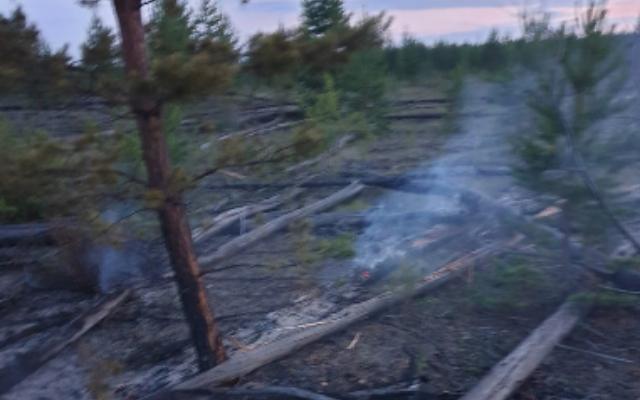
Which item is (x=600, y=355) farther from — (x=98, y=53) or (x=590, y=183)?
(x=98, y=53)

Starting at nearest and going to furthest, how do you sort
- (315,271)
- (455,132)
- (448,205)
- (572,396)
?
(572,396), (315,271), (448,205), (455,132)

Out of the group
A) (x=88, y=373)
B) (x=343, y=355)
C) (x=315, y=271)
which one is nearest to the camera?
(x=343, y=355)

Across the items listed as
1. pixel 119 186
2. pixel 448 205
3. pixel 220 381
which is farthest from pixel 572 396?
pixel 448 205

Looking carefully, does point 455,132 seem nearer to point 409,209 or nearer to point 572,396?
point 409,209

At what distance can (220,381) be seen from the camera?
716 cm

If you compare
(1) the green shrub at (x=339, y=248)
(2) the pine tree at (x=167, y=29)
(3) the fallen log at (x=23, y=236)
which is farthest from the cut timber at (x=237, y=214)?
(2) the pine tree at (x=167, y=29)

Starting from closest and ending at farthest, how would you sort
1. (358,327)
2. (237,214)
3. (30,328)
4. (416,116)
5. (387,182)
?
(358,327), (30,328), (237,214), (387,182), (416,116)

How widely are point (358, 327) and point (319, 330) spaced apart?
0.42 metres

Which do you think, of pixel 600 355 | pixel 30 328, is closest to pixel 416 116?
pixel 30 328

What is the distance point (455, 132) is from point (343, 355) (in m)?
11.6

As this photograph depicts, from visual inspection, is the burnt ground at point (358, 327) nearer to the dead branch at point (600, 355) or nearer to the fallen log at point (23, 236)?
the dead branch at point (600, 355)

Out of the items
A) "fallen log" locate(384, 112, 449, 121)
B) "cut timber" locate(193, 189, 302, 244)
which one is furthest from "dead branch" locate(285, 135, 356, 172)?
"fallen log" locate(384, 112, 449, 121)

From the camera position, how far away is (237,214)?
1265 centimetres

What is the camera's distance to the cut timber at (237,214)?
1177 centimetres
